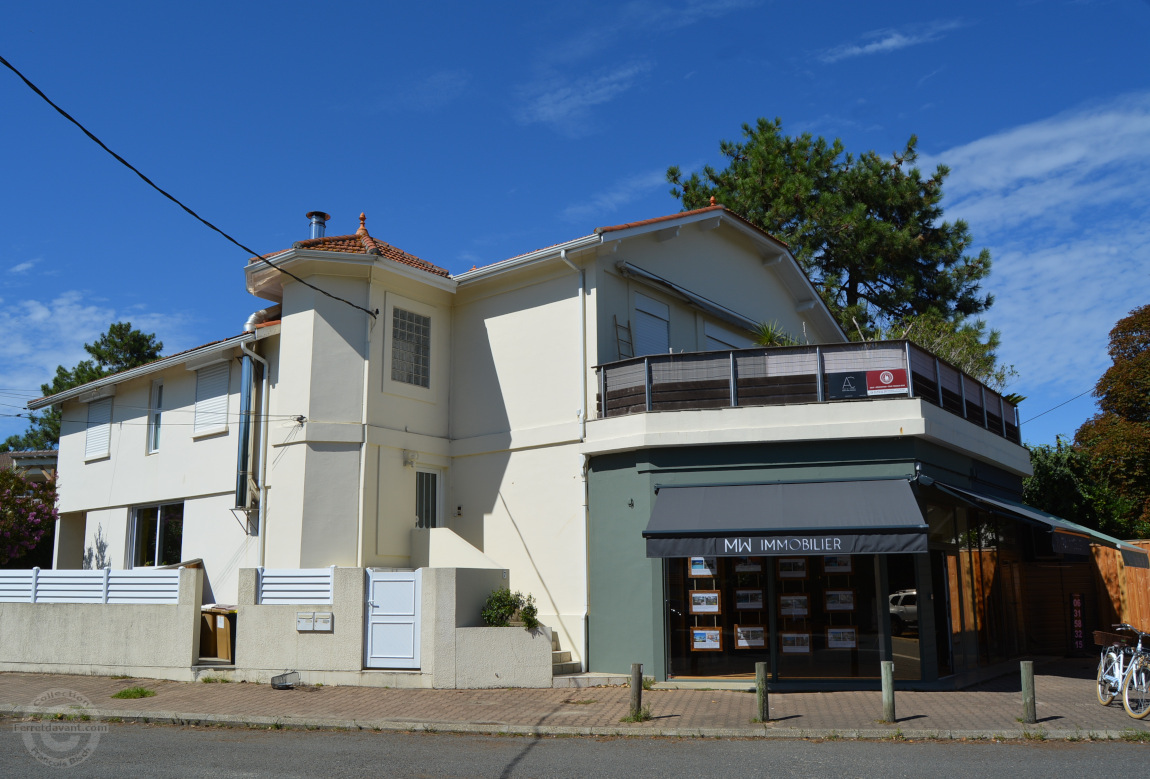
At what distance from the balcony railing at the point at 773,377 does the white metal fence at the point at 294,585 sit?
5375 mm

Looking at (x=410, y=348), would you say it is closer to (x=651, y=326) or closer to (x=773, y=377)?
(x=651, y=326)

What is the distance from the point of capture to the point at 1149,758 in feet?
30.5

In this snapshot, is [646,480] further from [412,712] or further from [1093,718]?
[1093,718]

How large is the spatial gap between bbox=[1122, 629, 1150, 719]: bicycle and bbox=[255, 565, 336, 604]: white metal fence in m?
11.4

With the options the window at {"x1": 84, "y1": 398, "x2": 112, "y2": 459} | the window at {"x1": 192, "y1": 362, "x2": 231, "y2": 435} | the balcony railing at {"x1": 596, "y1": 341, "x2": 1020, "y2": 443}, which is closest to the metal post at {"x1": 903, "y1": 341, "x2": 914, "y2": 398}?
the balcony railing at {"x1": 596, "y1": 341, "x2": 1020, "y2": 443}

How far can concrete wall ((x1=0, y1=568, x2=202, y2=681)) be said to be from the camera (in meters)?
15.1

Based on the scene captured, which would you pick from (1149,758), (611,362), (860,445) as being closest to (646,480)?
(611,362)

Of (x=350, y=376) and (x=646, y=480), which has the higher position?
(x=350, y=376)

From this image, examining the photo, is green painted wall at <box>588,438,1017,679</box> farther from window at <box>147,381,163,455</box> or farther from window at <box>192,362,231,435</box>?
window at <box>147,381,163,455</box>

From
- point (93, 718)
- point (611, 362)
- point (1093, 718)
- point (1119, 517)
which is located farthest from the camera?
point (1119, 517)

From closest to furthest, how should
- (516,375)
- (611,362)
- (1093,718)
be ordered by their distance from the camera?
(1093,718), (611,362), (516,375)

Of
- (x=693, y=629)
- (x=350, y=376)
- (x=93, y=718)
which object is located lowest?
(x=93, y=718)

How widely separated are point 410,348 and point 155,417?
728 cm

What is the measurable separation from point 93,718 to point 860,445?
1168cm
